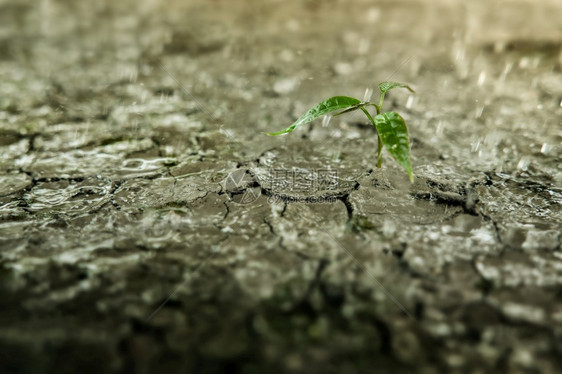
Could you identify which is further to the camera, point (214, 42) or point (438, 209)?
point (214, 42)

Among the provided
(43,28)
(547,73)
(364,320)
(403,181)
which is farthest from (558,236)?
(43,28)

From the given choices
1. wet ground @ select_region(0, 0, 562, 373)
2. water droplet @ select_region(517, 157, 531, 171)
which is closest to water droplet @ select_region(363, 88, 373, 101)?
wet ground @ select_region(0, 0, 562, 373)

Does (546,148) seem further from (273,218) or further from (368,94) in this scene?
(273,218)

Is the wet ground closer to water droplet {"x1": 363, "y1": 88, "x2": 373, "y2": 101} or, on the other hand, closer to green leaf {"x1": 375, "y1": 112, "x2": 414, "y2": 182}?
water droplet {"x1": 363, "y1": 88, "x2": 373, "y2": 101}

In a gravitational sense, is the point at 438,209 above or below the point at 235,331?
above

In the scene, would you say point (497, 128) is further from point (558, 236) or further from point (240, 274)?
point (240, 274)
